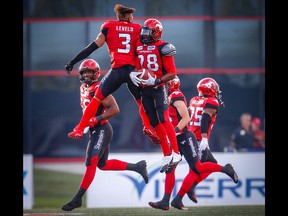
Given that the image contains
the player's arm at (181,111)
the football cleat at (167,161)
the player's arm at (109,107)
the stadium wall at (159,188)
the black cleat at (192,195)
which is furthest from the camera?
the stadium wall at (159,188)

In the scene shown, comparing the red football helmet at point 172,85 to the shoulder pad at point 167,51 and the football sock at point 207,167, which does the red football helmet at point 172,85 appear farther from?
Answer: the football sock at point 207,167

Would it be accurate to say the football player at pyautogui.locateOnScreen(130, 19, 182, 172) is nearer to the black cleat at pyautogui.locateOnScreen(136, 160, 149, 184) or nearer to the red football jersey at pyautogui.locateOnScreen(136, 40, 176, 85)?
the red football jersey at pyautogui.locateOnScreen(136, 40, 176, 85)

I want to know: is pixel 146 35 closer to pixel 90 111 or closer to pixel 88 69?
pixel 88 69

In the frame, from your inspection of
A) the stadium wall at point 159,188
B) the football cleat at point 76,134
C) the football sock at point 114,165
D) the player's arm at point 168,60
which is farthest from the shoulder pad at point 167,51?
the stadium wall at point 159,188

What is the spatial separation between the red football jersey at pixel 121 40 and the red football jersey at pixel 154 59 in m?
0.08

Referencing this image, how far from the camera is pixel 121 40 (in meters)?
9.69

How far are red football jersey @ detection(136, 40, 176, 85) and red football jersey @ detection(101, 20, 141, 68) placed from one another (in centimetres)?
8

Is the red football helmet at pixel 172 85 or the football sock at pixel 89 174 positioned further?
the red football helmet at pixel 172 85

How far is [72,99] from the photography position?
15.7 metres

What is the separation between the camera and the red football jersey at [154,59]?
380 inches

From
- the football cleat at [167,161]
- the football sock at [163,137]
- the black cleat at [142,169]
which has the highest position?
the football sock at [163,137]

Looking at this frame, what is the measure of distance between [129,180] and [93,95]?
2.54 meters
